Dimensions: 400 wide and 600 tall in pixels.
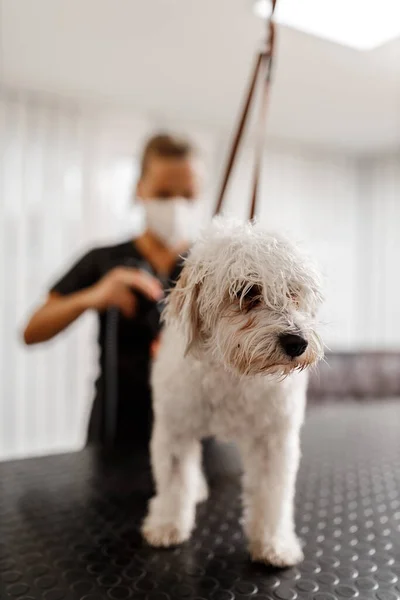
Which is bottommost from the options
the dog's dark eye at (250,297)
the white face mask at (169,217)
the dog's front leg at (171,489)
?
the dog's front leg at (171,489)

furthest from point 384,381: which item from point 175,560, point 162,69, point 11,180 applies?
point 175,560

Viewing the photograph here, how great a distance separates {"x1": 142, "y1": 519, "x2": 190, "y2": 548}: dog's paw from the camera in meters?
0.97

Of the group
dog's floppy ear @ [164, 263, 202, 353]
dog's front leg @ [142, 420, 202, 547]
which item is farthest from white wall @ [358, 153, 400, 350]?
dog's floppy ear @ [164, 263, 202, 353]

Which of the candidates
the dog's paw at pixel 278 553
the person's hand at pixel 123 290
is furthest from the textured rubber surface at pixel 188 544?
the person's hand at pixel 123 290

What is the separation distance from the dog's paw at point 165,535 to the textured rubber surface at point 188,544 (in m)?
0.02

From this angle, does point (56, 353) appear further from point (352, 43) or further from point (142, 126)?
point (352, 43)

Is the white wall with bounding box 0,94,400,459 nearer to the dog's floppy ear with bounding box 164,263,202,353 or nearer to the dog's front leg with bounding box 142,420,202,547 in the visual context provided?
the dog's front leg with bounding box 142,420,202,547

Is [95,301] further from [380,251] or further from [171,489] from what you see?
[380,251]

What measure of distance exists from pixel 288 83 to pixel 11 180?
1.86 m

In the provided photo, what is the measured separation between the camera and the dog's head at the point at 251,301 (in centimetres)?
74

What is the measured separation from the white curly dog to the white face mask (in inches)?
25.3

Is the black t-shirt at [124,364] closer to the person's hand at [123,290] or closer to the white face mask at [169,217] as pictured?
the white face mask at [169,217]

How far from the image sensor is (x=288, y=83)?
11.0ft

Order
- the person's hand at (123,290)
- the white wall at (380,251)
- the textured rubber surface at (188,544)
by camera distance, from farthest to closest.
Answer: the white wall at (380,251), the person's hand at (123,290), the textured rubber surface at (188,544)
